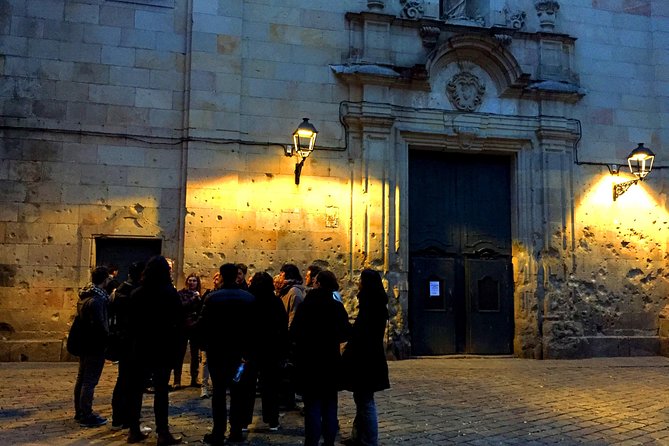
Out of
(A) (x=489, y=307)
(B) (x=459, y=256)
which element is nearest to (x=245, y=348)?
(B) (x=459, y=256)

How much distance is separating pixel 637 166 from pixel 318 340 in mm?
9183

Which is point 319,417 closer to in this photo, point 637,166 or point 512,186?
point 512,186

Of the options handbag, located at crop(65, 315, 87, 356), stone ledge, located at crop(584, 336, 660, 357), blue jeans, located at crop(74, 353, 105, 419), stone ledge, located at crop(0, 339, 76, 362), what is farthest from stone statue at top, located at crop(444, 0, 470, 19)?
stone ledge, located at crop(0, 339, 76, 362)

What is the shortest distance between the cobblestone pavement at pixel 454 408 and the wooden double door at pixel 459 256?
1.30 metres

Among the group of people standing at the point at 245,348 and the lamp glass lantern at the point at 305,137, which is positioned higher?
the lamp glass lantern at the point at 305,137

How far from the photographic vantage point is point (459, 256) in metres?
10.9

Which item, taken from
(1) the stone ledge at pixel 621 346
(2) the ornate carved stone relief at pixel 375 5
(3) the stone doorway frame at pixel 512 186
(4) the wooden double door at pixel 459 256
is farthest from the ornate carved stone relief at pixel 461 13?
(1) the stone ledge at pixel 621 346

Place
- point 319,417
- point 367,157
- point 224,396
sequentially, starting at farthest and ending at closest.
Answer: point 367,157 < point 224,396 < point 319,417

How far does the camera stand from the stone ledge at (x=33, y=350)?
8.92 meters

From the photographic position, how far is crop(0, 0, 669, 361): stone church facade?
942 centimetres

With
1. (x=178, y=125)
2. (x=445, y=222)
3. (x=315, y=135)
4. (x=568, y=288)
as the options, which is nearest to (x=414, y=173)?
(x=445, y=222)

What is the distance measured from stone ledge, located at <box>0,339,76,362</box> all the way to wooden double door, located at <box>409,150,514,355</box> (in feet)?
19.3

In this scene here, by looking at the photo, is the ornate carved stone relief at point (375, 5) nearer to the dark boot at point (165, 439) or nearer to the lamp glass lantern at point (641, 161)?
the lamp glass lantern at point (641, 161)

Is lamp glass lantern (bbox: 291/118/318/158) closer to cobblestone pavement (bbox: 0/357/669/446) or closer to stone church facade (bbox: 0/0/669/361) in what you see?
stone church facade (bbox: 0/0/669/361)
